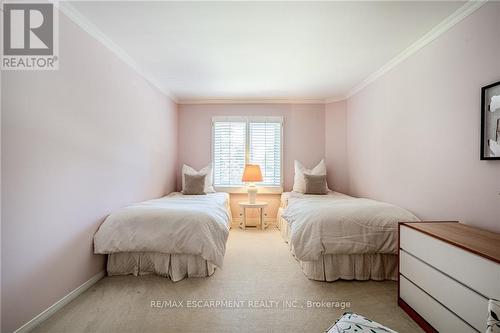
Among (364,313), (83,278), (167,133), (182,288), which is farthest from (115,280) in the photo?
(167,133)

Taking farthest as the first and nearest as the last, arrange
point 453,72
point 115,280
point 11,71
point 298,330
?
point 115,280
point 453,72
point 298,330
point 11,71

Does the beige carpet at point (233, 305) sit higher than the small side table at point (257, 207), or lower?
lower

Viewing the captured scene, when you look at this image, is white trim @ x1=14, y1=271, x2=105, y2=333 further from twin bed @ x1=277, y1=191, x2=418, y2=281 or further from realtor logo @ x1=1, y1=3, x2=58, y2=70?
twin bed @ x1=277, y1=191, x2=418, y2=281

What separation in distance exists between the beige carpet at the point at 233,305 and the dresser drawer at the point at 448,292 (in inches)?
13.1

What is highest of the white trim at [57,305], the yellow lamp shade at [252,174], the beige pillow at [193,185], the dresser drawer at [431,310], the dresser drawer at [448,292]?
the yellow lamp shade at [252,174]

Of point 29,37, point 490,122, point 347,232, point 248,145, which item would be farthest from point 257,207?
point 29,37

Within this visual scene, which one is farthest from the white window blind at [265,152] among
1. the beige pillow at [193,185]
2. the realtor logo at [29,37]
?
the realtor logo at [29,37]

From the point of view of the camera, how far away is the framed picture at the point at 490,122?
5.90ft

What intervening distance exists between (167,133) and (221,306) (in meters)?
3.27

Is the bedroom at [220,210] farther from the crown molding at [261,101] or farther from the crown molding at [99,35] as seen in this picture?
the crown molding at [261,101]

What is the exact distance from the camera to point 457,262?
1.52 metres

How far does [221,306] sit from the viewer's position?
2043 millimetres

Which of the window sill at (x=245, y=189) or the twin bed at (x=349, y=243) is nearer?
the twin bed at (x=349, y=243)

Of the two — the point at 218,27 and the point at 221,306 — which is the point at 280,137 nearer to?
the point at 218,27
